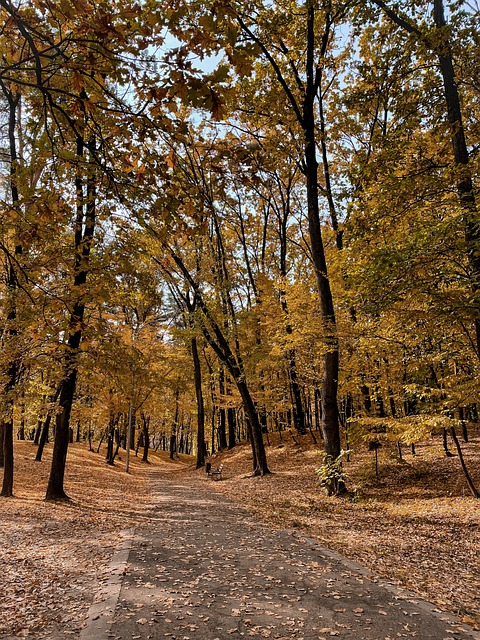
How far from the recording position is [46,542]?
23.4 ft

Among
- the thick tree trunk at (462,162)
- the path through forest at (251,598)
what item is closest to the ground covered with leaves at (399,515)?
the path through forest at (251,598)

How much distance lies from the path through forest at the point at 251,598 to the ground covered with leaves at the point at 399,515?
500mm

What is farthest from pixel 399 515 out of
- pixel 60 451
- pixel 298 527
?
A: pixel 60 451

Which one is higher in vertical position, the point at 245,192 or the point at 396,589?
the point at 245,192

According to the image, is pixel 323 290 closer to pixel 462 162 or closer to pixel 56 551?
pixel 462 162

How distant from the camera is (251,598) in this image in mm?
4461

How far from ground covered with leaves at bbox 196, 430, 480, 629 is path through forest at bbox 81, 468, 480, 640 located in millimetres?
500

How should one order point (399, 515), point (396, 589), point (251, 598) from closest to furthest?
point (251, 598), point (396, 589), point (399, 515)

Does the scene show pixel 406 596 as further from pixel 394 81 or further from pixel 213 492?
pixel 213 492

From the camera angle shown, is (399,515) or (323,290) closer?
(399,515)

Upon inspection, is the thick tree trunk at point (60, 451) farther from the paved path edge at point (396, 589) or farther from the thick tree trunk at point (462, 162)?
the thick tree trunk at point (462, 162)

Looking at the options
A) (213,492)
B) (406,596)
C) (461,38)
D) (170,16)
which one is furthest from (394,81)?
(213,492)

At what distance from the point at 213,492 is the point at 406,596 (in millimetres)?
10291

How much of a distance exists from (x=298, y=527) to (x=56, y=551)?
4313 mm
